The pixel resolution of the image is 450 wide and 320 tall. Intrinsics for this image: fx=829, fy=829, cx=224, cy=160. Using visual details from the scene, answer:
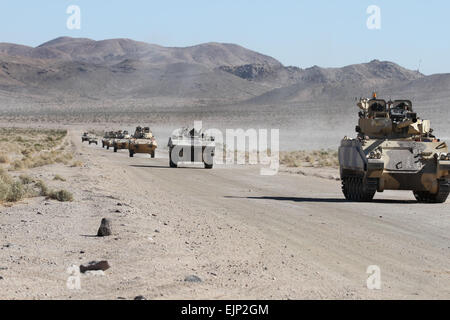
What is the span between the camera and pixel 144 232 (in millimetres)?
13430

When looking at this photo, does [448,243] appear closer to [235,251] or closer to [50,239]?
[235,251]

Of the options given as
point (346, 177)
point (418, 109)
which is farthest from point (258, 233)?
point (418, 109)

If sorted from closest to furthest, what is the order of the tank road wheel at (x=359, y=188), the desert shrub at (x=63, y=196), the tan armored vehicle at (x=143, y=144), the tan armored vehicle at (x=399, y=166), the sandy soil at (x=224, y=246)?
the sandy soil at (x=224, y=246) < the desert shrub at (x=63, y=196) < the tan armored vehicle at (x=399, y=166) < the tank road wheel at (x=359, y=188) < the tan armored vehicle at (x=143, y=144)

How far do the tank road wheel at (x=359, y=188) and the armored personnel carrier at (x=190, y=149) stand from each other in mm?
16224

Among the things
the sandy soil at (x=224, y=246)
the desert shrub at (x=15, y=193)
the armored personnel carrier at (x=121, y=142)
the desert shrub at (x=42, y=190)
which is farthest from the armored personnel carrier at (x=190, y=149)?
the desert shrub at (x=15, y=193)

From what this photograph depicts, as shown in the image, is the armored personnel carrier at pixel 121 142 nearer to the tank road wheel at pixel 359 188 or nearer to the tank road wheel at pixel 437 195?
the tank road wheel at pixel 359 188

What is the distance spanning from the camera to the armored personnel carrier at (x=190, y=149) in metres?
38.2

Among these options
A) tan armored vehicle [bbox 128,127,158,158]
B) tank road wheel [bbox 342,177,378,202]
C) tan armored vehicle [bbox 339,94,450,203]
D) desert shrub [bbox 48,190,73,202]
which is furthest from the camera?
tan armored vehicle [bbox 128,127,158,158]


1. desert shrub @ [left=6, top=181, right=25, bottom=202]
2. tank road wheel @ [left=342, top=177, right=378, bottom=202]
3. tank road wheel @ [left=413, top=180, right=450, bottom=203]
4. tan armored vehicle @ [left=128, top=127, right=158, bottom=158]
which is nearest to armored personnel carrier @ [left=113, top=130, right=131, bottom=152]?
tan armored vehicle @ [left=128, top=127, right=158, bottom=158]

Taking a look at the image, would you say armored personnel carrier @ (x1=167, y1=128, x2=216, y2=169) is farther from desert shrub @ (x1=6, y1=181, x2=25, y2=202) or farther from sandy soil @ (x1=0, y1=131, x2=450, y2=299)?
desert shrub @ (x1=6, y1=181, x2=25, y2=202)

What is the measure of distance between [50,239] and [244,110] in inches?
5196

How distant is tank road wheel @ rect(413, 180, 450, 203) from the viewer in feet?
68.7

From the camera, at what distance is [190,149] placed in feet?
126

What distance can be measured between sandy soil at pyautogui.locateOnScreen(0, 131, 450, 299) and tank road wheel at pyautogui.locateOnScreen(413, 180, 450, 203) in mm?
271
